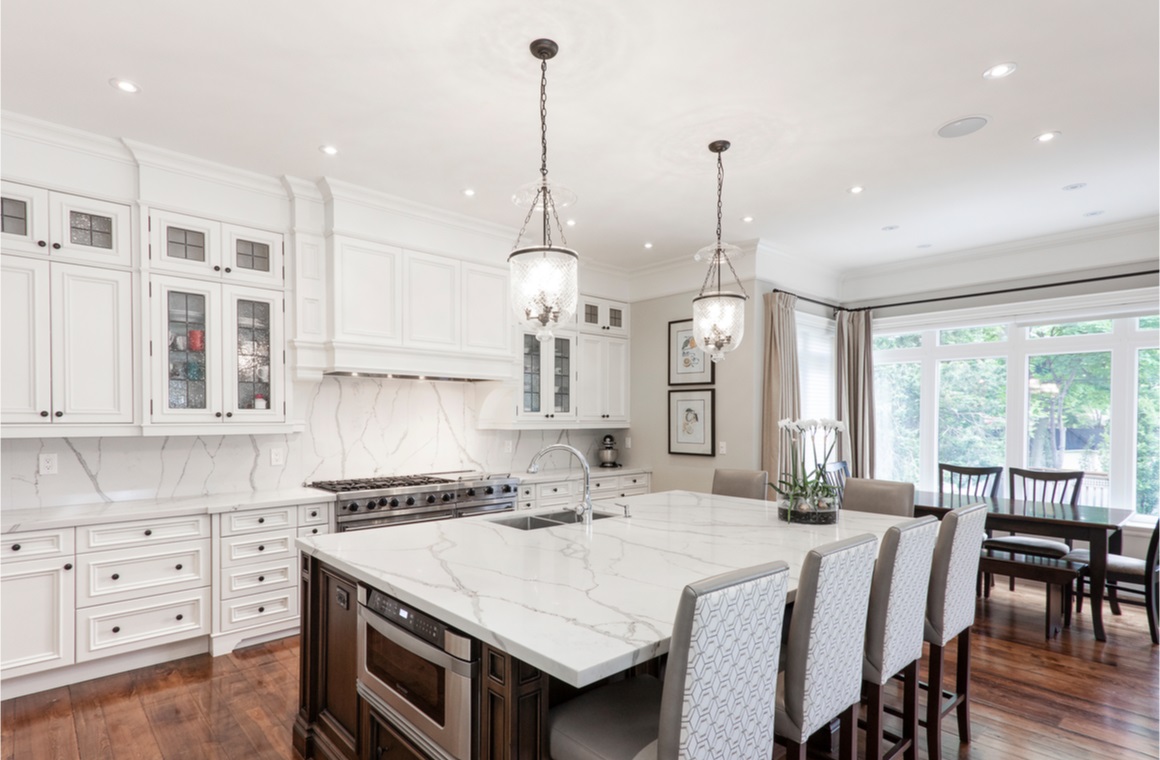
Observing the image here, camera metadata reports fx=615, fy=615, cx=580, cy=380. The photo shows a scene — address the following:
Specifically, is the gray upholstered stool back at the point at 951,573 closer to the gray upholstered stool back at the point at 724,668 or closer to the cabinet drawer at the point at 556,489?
the gray upholstered stool back at the point at 724,668

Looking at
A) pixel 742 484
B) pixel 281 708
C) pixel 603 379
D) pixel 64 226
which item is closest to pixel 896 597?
pixel 742 484

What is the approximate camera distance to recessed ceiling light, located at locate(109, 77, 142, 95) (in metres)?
2.61

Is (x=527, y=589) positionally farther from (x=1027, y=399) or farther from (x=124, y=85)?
(x=1027, y=399)

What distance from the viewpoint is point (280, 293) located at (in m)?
3.81

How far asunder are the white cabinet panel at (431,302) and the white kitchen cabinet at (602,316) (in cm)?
144

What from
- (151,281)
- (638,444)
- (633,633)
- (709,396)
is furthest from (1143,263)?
(151,281)

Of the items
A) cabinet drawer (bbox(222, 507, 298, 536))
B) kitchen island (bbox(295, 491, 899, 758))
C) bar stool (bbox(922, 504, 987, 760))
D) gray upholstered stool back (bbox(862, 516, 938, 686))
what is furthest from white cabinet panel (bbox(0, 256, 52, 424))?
bar stool (bbox(922, 504, 987, 760))

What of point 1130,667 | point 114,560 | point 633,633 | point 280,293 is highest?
point 280,293

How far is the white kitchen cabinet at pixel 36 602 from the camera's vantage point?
2852 mm

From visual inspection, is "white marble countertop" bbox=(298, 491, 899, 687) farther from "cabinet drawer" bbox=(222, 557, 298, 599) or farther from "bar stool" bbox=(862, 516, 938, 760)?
"cabinet drawer" bbox=(222, 557, 298, 599)

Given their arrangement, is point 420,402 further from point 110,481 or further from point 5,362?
point 5,362

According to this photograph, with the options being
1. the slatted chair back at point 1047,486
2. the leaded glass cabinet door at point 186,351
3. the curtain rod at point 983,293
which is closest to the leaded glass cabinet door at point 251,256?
the leaded glass cabinet door at point 186,351

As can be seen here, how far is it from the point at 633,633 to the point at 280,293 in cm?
327

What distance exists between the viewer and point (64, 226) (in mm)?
3123
